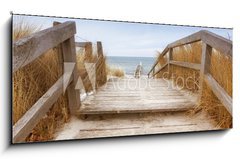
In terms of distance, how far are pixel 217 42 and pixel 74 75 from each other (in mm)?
1059

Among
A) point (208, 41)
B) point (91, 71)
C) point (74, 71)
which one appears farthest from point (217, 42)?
point (74, 71)

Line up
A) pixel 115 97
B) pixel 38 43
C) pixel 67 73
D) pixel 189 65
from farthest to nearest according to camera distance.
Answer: pixel 189 65 < pixel 115 97 < pixel 67 73 < pixel 38 43

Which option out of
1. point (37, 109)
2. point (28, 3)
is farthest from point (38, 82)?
point (28, 3)

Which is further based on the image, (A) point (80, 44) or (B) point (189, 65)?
(B) point (189, 65)

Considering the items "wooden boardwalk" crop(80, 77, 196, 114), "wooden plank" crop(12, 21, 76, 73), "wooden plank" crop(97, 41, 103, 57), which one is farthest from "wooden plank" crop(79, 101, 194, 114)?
"wooden plank" crop(12, 21, 76, 73)

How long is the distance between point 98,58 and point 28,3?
0.54 metres

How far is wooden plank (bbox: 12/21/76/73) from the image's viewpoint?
6.49 feet

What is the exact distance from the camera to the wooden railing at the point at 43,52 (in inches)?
78.3

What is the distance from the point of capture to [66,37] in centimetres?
216

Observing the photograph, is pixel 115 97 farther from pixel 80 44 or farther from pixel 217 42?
pixel 217 42

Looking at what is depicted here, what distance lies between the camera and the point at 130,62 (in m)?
2.30

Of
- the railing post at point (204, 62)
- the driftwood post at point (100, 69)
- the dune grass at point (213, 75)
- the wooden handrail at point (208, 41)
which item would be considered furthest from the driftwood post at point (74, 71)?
the railing post at point (204, 62)

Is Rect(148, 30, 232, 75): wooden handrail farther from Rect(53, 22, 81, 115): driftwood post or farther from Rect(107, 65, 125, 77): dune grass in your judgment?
Rect(53, 22, 81, 115): driftwood post

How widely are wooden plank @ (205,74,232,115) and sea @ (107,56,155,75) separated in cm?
44
